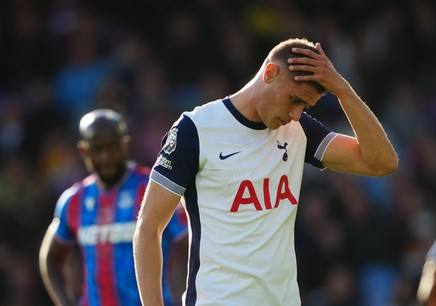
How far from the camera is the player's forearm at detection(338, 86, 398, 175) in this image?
6.05 metres

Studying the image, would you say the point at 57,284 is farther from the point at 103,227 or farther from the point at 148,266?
the point at 148,266

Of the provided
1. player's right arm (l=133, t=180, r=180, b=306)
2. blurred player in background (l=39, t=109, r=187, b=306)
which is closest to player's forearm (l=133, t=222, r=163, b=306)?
player's right arm (l=133, t=180, r=180, b=306)

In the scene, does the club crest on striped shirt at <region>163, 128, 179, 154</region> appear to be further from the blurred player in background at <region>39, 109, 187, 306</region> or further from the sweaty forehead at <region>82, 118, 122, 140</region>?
the sweaty forehead at <region>82, 118, 122, 140</region>

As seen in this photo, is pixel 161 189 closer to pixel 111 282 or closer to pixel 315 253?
pixel 111 282

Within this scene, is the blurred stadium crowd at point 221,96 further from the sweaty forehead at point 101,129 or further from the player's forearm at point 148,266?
the player's forearm at point 148,266

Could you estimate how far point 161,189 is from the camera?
5922mm

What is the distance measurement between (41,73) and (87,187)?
6.38 m

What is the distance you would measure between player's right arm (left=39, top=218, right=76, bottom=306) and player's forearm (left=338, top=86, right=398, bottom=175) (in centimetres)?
284

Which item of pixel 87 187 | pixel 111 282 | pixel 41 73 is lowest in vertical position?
pixel 111 282

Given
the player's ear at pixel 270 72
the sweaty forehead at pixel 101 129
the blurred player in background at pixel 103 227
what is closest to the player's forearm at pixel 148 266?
the player's ear at pixel 270 72

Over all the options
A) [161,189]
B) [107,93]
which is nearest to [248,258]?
[161,189]

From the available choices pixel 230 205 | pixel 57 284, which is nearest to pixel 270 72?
pixel 230 205

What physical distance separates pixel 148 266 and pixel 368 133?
1299 mm

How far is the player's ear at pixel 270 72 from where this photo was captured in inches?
233
